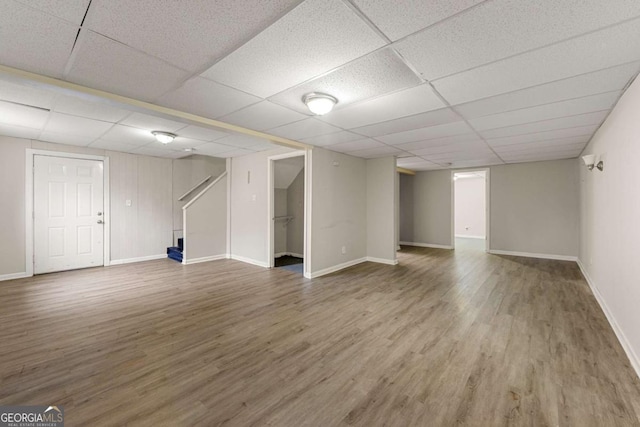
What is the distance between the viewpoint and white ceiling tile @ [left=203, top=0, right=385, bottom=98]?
59.4 inches

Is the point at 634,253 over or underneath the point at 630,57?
underneath

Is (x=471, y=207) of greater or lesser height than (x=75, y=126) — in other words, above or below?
below

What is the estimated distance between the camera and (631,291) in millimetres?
2252

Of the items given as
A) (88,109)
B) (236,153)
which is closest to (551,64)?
Result: (88,109)

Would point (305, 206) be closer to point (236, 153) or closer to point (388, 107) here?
point (236, 153)

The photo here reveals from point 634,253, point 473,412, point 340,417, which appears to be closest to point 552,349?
point 634,253

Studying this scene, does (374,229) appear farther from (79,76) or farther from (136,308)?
(79,76)

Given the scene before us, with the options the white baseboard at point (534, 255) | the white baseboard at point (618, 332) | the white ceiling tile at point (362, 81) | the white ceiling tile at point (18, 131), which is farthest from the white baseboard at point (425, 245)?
the white ceiling tile at point (18, 131)

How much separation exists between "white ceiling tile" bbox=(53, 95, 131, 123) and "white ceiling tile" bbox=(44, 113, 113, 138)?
0.69 ft

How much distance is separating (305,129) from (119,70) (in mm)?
2116

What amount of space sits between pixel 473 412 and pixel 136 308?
3577 millimetres

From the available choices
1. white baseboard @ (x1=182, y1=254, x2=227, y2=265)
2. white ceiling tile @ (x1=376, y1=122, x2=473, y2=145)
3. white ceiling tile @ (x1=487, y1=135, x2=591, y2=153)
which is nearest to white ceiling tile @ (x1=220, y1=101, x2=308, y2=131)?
white ceiling tile @ (x1=376, y1=122, x2=473, y2=145)

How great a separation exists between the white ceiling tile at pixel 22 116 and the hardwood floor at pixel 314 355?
235 cm

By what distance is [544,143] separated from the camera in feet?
15.0
